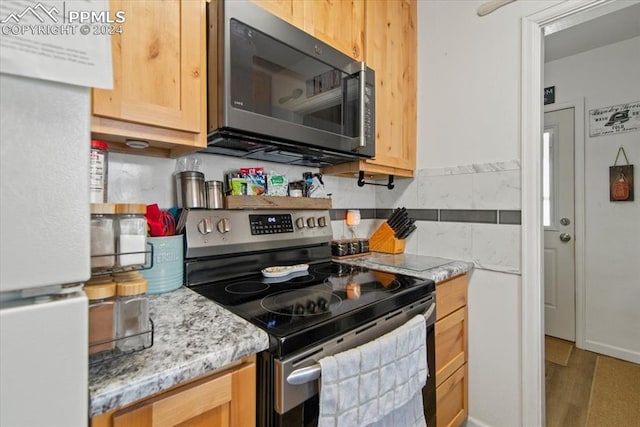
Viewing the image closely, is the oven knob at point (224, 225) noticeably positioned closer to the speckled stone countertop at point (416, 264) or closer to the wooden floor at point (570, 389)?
the speckled stone countertop at point (416, 264)

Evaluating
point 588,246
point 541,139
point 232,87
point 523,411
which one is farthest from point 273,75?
point 588,246

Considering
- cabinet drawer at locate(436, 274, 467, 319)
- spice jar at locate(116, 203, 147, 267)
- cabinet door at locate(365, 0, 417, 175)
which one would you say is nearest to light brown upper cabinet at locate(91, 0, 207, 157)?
spice jar at locate(116, 203, 147, 267)

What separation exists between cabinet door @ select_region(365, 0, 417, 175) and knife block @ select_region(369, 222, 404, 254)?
15.5 inches

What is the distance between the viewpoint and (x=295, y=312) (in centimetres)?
86

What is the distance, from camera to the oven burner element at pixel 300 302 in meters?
0.87

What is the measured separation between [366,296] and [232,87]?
0.82 meters

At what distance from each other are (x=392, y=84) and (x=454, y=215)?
0.80 metres

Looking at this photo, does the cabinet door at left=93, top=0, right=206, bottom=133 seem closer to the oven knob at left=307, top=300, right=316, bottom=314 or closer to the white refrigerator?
the white refrigerator

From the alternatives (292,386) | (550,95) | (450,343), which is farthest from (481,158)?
(550,95)

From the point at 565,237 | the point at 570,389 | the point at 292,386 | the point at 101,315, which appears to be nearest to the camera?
the point at 101,315

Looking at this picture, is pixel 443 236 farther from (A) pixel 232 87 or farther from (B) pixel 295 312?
(A) pixel 232 87

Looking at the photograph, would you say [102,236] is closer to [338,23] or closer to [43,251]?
[43,251]

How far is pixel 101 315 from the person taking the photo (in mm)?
541

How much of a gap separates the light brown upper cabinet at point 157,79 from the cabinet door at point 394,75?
871mm
